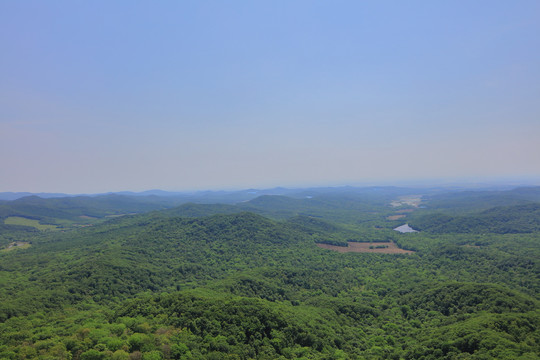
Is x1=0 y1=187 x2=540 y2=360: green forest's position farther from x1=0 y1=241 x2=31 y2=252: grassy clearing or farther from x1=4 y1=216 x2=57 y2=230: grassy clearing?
x1=4 y1=216 x2=57 y2=230: grassy clearing

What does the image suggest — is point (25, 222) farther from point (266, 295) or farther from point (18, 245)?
point (266, 295)

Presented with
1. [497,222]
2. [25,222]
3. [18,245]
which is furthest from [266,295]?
[25,222]

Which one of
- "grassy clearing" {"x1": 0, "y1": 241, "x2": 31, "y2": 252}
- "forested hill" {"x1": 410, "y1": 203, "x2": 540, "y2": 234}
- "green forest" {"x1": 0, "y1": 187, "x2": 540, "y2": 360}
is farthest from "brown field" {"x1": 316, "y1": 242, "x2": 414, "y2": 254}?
"grassy clearing" {"x1": 0, "y1": 241, "x2": 31, "y2": 252}

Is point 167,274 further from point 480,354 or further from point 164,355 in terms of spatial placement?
point 480,354

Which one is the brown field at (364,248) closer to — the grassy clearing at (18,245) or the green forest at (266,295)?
the green forest at (266,295)

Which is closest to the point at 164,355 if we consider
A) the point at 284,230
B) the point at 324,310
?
the point at 324,310

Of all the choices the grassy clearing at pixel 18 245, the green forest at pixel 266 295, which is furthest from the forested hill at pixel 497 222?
the grassy clearing at pixel 18 245

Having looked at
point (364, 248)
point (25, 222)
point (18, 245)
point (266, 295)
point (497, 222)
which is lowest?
point (364, 248)
